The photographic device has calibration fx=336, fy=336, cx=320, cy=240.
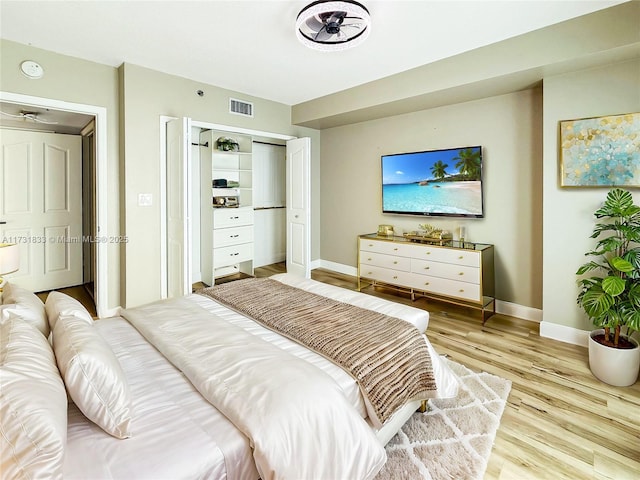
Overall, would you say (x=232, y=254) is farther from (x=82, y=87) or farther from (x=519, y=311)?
(x=519, y=311)

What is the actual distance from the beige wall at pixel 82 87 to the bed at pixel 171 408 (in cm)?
209

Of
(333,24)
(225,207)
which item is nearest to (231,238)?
(225,207)

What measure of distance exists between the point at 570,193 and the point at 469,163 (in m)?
1.15

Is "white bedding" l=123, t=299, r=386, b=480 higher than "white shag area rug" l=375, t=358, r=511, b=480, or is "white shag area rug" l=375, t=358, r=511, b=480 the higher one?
"white bedding" l=123, t=299, r=386, b=480

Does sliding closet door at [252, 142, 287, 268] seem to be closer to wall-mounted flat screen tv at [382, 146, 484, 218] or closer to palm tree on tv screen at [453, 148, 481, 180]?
wall-mounted flat screen tv at [382, 146, 484, 218]

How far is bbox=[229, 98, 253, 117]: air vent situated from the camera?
436 cm

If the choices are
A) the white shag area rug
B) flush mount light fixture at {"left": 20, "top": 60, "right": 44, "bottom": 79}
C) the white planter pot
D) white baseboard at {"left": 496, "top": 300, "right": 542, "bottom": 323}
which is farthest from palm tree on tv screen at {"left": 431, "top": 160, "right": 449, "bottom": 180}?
flush mount light fixture at {"left": 20, "top": 60, "right": 44, "bottom": 79}

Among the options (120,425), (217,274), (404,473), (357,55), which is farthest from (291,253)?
(120,425)

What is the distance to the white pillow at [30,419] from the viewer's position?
0.80 meters

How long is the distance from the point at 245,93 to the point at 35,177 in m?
2.80

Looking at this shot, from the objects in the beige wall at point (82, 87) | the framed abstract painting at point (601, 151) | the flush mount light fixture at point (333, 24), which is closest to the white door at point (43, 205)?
the beige wall at point (82, 87)

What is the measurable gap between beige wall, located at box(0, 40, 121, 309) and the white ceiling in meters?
0.10

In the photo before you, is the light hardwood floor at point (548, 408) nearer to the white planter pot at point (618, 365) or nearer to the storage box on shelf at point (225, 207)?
the white planter pot at point (618, 365)

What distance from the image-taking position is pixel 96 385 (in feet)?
3.54
